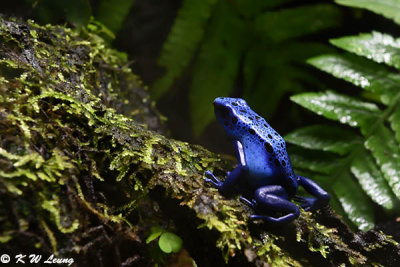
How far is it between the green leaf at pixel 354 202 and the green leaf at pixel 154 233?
1435mm

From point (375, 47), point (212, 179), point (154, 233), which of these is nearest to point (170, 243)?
point (154, 233)

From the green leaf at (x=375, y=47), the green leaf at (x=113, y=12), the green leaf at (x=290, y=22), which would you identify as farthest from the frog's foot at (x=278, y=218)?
the green leaf at (x=290, y=22)

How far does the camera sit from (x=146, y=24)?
3.81 m

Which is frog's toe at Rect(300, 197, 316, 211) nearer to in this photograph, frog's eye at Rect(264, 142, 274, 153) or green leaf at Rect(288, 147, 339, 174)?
frog's eye at Rect(264, 142, 274, 153)

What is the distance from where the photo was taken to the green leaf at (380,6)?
9.32ft

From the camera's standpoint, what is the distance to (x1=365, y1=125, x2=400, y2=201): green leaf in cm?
245

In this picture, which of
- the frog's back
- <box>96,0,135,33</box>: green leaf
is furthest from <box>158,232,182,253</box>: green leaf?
<box>96,0,135,33</box>: green leaf

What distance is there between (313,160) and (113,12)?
218cm

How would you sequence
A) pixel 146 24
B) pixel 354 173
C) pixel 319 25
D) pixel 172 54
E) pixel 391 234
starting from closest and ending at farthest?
1. pixel 391 234
2. pixel 354 173
3. pixel 172 54
4. pixel 319 25
5. pixel 146 24

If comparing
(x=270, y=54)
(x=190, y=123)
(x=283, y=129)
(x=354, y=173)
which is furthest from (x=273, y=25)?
(x=354, y=173)

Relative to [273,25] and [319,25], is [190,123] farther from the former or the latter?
[319,25]

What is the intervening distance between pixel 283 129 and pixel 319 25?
115 centimetres

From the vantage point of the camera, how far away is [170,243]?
6.07ft

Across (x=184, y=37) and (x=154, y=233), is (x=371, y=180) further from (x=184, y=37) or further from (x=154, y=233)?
(x=184, y=37)
